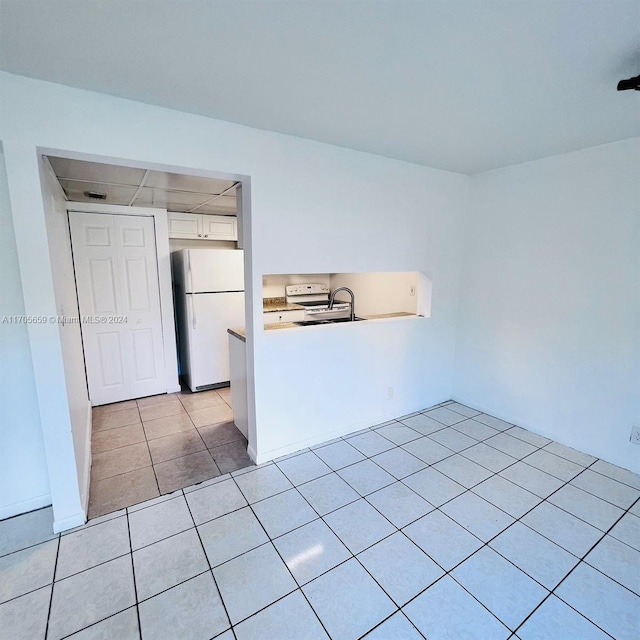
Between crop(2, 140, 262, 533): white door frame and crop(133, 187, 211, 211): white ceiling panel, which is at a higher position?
crop(133, 187, 211, 211): white ceiling panel

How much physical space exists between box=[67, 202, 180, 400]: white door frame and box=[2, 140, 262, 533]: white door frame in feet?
5.78

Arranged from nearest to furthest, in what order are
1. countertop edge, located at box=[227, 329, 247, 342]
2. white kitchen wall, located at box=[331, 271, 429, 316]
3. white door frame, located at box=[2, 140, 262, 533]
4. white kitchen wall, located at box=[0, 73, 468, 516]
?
white door frame, located at box=[2, 140, 262, 533] → white kitchen wall, located at box=[0, 73, 468, 516] → countertop edge, located at box=[227, 329, 247, 342] → white kitchen wall, located at box=[331, 271, 429, 316]

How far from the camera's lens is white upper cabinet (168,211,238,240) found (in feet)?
13.2

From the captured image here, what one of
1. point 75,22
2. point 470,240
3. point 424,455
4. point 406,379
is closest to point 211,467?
point 424,455

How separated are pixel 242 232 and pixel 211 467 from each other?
1.72 meters

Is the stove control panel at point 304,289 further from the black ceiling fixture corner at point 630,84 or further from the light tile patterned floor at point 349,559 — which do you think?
the black ceiling fixture corner at point 630,84

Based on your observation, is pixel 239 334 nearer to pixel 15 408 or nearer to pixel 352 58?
pixel 15 408

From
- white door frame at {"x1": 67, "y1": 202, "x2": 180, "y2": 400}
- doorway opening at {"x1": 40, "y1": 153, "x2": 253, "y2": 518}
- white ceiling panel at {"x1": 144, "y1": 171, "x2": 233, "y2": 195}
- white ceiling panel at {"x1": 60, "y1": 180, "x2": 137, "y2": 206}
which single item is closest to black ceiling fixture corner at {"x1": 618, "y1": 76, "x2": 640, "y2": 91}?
doorway opening at {"x1": 40, "y1": 153, "x2": 253, "y2": 518}

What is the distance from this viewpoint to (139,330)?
367cm

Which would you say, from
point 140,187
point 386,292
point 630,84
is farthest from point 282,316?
point 630,84

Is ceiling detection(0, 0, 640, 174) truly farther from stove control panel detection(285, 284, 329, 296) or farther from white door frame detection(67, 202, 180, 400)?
stove control panel detection(285, 284, 329, 296)

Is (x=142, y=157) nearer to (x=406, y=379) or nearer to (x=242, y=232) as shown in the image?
(x=242, y=232)

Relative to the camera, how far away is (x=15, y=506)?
2023mm

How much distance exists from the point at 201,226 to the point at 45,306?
2.68m
